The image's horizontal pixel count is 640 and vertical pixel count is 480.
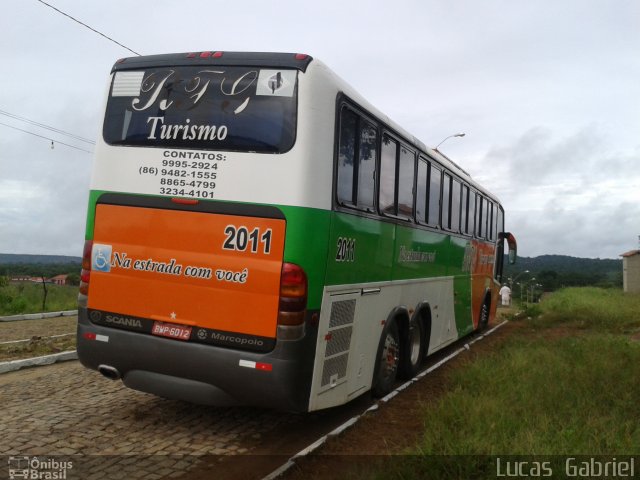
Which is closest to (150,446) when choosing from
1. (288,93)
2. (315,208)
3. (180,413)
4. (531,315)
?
(180,413)

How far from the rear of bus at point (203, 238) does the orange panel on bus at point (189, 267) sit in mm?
11

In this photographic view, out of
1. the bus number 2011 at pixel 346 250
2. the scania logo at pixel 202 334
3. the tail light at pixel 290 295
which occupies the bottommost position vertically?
the scania logo at pixel 202 334

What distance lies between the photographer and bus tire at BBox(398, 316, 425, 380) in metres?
8.41

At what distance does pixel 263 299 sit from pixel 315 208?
922 millimetres

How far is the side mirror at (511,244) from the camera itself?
17659mm

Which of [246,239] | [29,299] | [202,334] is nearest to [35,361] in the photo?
[202,334]

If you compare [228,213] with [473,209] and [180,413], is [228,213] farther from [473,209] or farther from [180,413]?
[473,209]

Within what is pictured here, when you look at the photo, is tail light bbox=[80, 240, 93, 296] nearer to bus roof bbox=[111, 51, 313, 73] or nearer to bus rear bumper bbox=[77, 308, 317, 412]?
bus rear bumper bbox=[77, 308, 317, 412]

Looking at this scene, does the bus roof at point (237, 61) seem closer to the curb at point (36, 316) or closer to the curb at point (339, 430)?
the curb at point (339, 430)

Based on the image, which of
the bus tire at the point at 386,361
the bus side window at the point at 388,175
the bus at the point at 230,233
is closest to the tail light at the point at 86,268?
the bus at the point at 230,233

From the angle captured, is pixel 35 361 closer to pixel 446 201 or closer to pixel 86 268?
pixel 86 268

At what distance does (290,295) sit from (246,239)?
2.10ft

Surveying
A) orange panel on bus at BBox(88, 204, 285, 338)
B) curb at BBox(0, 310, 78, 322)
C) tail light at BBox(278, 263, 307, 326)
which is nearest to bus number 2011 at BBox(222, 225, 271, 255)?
orange panel on bus at BBox(88, 204, 285, 338)

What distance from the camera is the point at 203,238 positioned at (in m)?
5.44
